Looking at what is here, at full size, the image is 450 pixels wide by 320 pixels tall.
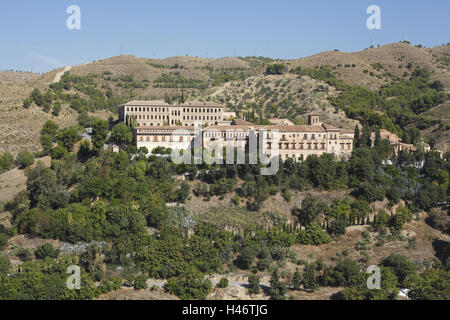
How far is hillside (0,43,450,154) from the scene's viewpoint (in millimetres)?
88125

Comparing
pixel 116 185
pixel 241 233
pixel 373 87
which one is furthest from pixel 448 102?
pixel 116 185

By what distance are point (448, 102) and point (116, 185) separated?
69983 mm

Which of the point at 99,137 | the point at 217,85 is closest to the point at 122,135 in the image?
the point at 99,137

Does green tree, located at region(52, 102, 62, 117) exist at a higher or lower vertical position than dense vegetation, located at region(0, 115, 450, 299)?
higher

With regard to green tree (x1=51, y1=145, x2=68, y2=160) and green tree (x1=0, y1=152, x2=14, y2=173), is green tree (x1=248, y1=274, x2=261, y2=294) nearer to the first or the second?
green tree (x1=51, y1=145, x2=68, y2=160)

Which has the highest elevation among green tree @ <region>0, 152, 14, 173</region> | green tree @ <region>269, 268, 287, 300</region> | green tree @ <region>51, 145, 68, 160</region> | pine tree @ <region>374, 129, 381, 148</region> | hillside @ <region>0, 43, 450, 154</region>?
hillside @ <region>0, 43, 450, 154</region>

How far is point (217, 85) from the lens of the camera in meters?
116

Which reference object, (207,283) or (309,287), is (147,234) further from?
(309,287)

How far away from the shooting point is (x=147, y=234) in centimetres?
5122

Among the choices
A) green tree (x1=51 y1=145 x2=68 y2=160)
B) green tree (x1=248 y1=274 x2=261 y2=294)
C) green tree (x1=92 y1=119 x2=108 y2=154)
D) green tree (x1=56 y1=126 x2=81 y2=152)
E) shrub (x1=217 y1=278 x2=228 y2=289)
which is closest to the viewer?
green tree (x1=248 y1=274 x2=261 y2=294)

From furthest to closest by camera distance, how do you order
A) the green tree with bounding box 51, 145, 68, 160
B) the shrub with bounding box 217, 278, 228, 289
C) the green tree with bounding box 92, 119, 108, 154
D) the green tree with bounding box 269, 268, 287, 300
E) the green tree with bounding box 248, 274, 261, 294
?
the green tree with bounding box 51, 145, 68, 160 < the green tree with bounding box 92, 119, 108, 154 < the shrub with bounding box 217, 278, 228, 289 < the green tree with bounding box 248, 274, 261, 294 < the green tree with bounding box 269, 268, 287, 300

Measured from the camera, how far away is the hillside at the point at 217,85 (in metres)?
88.1

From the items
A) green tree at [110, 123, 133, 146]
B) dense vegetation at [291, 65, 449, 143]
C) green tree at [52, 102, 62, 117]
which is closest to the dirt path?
green tree at [52, 102, 62, 117]

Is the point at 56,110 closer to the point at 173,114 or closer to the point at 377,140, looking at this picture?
the point at 173,114
